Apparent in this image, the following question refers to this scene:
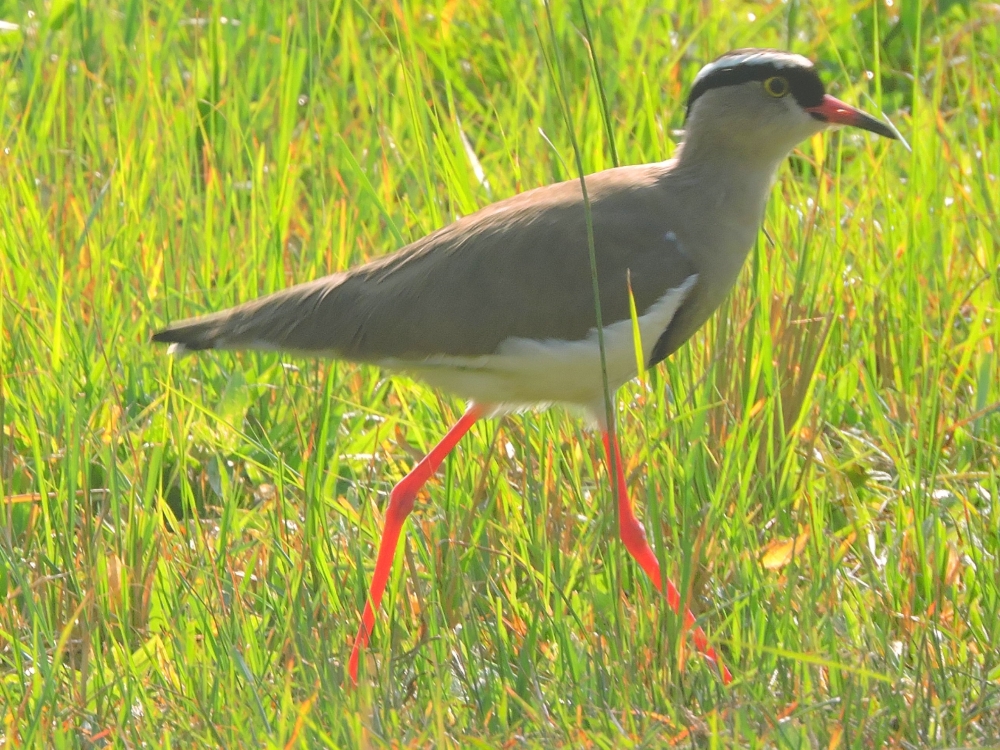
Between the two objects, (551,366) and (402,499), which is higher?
(551,366)

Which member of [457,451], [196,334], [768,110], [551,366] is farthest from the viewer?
[457,451]

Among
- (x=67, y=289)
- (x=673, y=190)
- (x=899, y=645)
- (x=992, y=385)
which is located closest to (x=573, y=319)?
(x=673, y=190)

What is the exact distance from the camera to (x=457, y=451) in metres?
3.44

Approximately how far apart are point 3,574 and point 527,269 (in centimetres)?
131

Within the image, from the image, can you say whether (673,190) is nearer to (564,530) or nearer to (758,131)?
(758,131)

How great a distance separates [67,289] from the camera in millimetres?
3736

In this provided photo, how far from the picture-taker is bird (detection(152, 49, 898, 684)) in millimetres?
3031

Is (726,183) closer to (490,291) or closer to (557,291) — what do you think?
(557,291)

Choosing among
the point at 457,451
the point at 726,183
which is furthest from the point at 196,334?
the point at 726,183

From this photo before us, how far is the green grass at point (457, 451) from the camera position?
2553 millimetres

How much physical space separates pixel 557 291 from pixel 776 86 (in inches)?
28.7

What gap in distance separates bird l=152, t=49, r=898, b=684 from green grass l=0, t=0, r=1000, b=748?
134 millimetres

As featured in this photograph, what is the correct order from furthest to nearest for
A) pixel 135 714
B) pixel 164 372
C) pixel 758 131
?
1. pixel 164 372
2. pixel 758 131
3. pixel 135 714

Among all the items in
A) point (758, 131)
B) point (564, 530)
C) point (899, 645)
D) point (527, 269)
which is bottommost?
point (899, 645)
